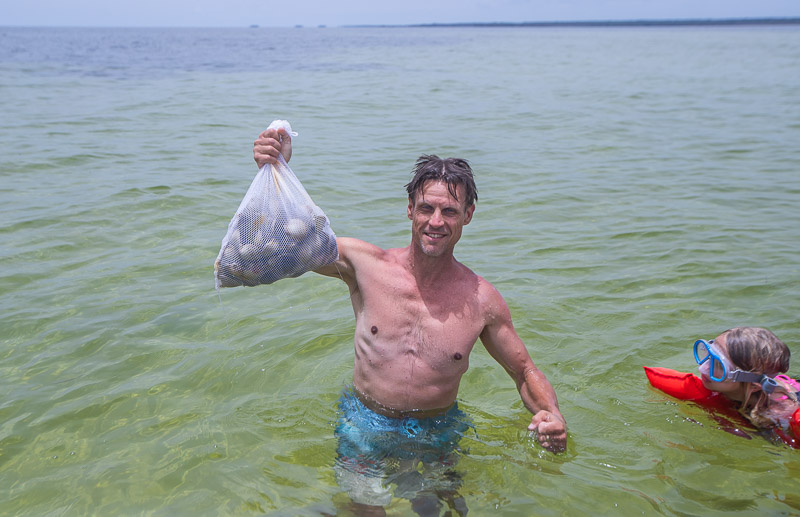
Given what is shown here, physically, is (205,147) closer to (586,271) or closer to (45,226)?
(45,226)

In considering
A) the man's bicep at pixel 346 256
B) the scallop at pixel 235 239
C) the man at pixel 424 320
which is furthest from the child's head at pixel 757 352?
the scallop at pixel 235 239

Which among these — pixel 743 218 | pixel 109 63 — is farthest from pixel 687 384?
pixel 109 63

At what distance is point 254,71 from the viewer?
28062 millimetres

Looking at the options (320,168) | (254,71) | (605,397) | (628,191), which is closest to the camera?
(605,397)

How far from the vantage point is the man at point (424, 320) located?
338 centimetres

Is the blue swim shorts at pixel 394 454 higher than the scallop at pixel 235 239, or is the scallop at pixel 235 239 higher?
the scallop at pixel 235 239

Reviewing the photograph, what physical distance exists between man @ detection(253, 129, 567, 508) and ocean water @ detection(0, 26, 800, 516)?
1.55 feet

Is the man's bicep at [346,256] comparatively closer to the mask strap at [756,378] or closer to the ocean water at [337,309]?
the ocean water at [337,309]

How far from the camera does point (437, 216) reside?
10.8ft

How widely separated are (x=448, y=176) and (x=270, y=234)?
33.5 inches

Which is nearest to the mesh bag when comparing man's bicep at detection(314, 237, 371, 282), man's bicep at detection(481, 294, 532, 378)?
man's bicep at detection(314, 237, 371, 282)

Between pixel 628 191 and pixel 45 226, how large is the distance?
280 inches

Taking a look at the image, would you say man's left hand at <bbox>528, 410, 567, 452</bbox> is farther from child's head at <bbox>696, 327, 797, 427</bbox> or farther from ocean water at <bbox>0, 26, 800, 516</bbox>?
child's head at <bbox>696, 327, 797, 427</bbox>

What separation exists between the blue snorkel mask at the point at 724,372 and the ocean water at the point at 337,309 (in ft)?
1.29
